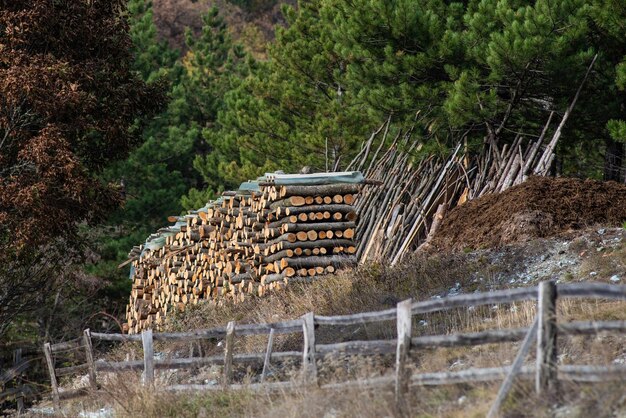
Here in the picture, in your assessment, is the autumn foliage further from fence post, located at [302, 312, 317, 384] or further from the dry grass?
fence post, located at [302, 312, 317, 384]

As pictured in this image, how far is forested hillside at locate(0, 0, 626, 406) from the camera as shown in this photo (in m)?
14.9

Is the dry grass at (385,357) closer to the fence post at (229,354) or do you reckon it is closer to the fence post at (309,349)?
the fence post at (309,349)

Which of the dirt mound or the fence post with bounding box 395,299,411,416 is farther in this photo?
the dirt mound

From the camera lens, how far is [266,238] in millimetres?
16516

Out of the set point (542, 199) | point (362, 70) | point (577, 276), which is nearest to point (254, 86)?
point (362, 70)

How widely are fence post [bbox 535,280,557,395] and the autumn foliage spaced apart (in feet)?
28.8

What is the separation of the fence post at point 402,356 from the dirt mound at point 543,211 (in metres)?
6.97

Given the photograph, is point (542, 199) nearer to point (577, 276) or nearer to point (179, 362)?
point (577, 276)

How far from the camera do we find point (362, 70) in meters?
19.9

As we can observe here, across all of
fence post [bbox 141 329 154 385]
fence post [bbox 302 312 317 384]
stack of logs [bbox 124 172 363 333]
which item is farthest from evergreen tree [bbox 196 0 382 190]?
Answer: fence post [bbox 302 312 317 384]

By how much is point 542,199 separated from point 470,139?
4319 millimetres

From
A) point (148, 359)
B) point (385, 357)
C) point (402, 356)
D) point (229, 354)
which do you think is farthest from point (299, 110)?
point (402, 356)

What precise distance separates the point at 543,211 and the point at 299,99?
1199 centimetres

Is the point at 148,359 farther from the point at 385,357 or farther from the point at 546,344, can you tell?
the point at 546,344
